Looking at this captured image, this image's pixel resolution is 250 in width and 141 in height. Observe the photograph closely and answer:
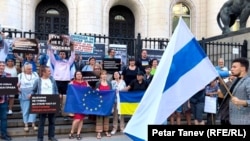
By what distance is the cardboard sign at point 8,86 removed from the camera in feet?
30.7

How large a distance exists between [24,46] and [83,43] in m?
2.64

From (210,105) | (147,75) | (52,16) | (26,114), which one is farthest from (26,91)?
(52,16)

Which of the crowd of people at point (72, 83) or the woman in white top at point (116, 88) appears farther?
the woman in white top at point (116, 88)

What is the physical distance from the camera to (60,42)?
1154 centimetres

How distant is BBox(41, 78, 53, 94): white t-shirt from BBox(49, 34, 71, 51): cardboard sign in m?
1.98

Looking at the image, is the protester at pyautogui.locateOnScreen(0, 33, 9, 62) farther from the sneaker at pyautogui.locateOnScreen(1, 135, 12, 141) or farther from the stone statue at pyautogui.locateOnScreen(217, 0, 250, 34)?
the stone statue at pyautogui.locateOnScreen(217, 0, 250, 34)

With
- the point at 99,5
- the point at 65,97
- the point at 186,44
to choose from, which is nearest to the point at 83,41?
the point at 65,97

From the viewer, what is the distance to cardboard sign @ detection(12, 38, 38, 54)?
37.7 ft

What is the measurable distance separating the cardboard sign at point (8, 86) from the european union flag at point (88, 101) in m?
1.45

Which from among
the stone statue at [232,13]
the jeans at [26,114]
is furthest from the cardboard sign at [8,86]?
the stone statue at [232,13]

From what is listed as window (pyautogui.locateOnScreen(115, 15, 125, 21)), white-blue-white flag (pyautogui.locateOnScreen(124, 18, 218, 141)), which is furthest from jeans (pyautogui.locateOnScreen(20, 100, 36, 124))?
window (pyautogui.locateOnScreen(115, 15, 125, 21))

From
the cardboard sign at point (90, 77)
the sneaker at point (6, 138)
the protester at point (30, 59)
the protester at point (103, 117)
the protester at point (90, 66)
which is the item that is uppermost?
the protester at point (30, 59)

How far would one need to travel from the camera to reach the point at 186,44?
4879 millimetres

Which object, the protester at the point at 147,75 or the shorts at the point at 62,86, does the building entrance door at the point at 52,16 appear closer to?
the protester at the point at 147,75
